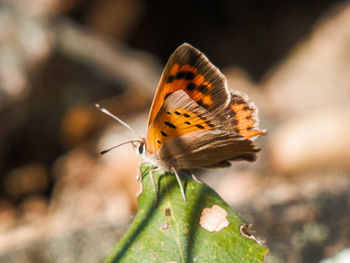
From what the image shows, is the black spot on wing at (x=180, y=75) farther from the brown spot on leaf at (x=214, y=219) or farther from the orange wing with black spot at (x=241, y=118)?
the brown spot on leaf at (x=214, y=219)

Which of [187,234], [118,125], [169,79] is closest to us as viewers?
[187,234]

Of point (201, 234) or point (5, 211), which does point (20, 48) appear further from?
point (201, 234)

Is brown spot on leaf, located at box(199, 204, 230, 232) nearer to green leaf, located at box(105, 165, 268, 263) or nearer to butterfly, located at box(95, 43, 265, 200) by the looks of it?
green leaf, located at box(105, 165, 268, 263)

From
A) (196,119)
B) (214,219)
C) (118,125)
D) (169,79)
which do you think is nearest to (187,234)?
(214,219)

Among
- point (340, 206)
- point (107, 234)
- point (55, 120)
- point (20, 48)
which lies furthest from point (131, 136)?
point (340, 206)

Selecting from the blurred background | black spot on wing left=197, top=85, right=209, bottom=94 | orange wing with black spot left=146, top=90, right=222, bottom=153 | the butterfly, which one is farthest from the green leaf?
the blurred background

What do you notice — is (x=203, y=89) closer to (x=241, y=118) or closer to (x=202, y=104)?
(x=202, y=104)
